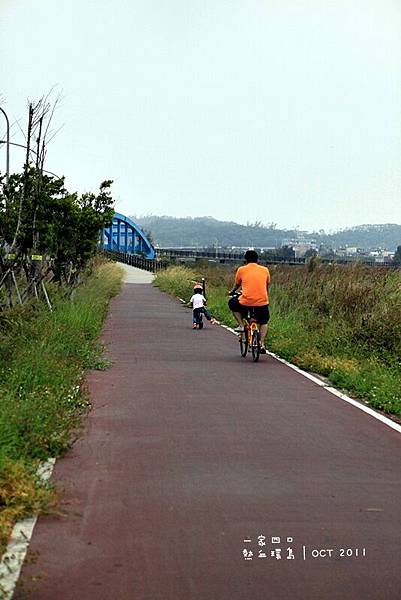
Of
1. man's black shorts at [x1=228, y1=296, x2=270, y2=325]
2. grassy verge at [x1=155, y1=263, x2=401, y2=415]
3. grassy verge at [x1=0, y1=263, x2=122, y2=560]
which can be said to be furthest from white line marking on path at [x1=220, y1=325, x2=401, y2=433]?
grassy verge at [x1=0, y1=263, x2=122, y2=560]

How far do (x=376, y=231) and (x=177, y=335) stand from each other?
140 meters

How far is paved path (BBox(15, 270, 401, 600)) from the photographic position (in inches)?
237

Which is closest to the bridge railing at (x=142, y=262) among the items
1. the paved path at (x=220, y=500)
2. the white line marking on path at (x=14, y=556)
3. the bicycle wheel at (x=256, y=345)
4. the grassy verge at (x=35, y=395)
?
the grassy verge at (x=35, y=395)

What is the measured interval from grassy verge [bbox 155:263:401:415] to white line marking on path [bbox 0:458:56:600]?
6.42 meters

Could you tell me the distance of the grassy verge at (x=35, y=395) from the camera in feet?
24.3

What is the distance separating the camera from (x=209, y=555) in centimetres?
643

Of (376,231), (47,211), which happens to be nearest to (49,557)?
(47,211)

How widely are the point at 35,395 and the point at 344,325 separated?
34.2 feet

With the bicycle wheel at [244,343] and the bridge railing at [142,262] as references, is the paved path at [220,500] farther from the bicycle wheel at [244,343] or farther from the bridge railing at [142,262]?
the bridge railing at [142,262]

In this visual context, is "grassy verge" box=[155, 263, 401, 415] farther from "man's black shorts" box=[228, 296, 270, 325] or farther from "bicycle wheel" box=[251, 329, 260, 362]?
"man's black shorts" box=[228, 296, 270, 325]

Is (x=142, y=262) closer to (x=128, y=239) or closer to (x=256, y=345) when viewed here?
(x=128, y=239)

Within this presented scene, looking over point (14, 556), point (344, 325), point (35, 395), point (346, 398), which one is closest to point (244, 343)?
point (344, 325)

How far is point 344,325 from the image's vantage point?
65.7 ft

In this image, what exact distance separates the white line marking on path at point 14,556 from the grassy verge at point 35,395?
66mm
